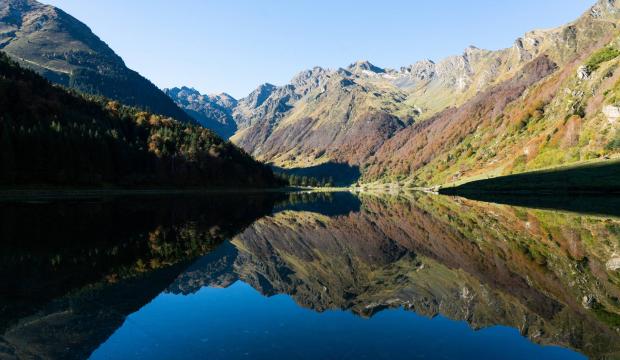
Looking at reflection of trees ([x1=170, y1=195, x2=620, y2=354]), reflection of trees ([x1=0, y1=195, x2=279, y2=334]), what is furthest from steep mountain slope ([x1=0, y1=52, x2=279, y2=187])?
reflection of trees ([x1=170, y1=195, x2=620, y2=354])

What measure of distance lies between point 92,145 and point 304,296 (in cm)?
13335

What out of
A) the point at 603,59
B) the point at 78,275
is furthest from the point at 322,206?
the point at 603,59

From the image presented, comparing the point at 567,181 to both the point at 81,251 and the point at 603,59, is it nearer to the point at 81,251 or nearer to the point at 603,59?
the point at 603,59

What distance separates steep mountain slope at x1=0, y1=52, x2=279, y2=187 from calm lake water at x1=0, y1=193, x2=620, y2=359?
3185 inches

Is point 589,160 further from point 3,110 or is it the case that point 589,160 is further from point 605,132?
point 3,110

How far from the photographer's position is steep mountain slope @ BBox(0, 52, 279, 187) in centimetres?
11100

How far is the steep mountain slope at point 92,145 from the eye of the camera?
111m

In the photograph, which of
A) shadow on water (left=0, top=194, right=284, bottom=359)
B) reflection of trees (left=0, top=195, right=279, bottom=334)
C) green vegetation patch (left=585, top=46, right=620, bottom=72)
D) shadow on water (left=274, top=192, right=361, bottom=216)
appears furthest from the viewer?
green vegetation patch (left=585, top=46, right=620, bottom=72)

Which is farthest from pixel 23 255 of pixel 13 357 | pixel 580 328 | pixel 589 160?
pixel 589 160

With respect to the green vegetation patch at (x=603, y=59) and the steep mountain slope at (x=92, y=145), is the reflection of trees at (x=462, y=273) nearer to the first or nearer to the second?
the steep mountain slope at (x=92, y=145)

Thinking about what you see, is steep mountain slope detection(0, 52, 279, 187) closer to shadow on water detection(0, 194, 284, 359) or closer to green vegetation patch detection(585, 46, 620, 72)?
shadow on water detection(0, 194, 284, 359)

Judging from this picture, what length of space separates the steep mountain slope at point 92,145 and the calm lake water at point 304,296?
80.9 metres

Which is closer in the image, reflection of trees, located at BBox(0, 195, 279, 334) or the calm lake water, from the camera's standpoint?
the calm lake water

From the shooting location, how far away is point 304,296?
2544cm
